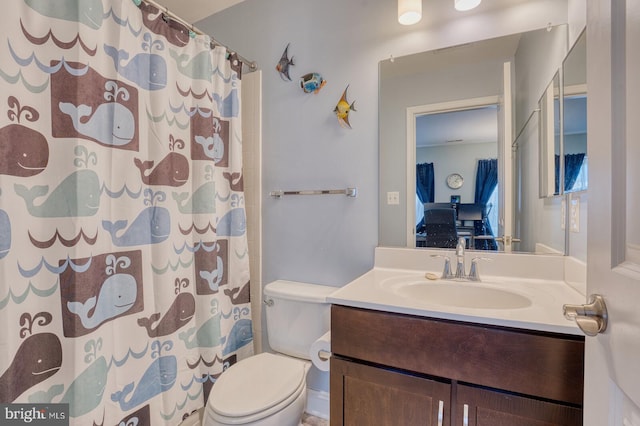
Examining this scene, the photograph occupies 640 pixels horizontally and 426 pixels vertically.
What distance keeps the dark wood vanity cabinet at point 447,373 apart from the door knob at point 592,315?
272 millimetres

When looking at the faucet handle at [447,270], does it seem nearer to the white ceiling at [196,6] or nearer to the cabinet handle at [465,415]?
the cabinet handle at [465,415]

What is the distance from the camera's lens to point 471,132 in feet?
4.33

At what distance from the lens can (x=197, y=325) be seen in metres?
1.45

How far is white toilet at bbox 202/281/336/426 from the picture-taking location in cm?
108

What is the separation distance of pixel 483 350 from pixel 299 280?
1043 millimetres

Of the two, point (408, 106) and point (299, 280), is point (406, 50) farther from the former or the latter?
point (299, 280)

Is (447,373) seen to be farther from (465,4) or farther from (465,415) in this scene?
(465,4)

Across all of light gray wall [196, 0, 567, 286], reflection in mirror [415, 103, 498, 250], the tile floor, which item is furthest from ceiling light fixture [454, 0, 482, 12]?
the tile floor

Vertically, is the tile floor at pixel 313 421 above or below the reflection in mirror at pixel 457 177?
below

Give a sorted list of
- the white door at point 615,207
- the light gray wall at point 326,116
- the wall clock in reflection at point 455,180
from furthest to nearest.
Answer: the light gray wall at point 326,116 → the wall clock in reflection at point 455,180 → the white door at point 615,207

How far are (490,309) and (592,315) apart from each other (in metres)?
0.53

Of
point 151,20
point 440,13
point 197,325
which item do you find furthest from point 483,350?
point 151,20

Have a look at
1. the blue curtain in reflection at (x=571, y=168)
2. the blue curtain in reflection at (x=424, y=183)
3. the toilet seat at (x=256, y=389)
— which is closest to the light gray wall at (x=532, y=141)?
the blue curtain in reflection at (x=571, y=168)

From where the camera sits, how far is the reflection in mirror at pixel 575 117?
94 cm
